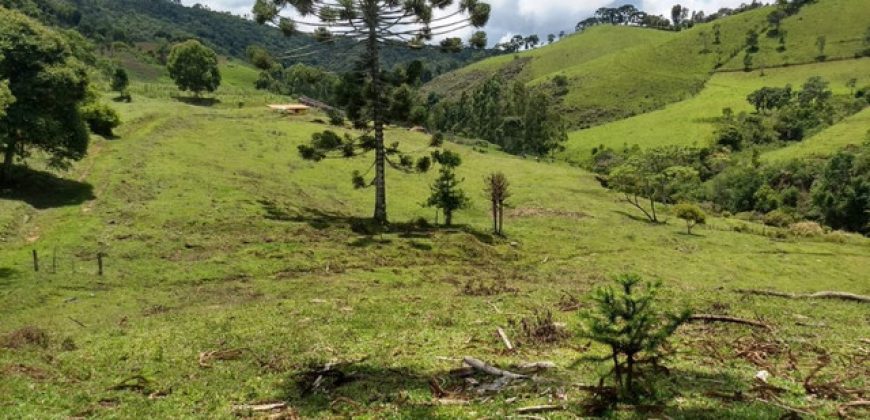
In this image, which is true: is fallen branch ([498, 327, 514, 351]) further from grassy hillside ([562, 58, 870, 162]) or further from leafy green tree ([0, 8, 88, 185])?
grassy hillside ([562, 58, 870, 162])

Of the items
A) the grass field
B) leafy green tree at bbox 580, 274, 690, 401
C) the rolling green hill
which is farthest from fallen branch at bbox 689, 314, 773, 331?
the rolling green hill

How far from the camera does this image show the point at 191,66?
82.9 m

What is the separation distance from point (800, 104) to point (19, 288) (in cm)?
14613

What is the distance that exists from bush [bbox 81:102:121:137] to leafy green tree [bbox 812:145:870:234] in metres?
78.2

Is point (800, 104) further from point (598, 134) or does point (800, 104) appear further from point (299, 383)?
point (299, 383)

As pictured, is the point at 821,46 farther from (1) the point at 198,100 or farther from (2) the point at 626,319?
(2) the point at 626,319

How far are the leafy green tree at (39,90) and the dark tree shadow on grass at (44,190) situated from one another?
1.01 m

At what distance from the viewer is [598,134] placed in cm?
13912

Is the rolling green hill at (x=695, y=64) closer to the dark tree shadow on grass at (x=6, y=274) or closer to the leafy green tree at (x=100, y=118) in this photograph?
the leafy green tree at (x=100, y=118)

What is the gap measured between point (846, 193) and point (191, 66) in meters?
85.5

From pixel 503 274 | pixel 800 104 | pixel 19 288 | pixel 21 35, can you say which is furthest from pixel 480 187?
pixel 800 104

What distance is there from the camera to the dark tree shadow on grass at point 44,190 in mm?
32844

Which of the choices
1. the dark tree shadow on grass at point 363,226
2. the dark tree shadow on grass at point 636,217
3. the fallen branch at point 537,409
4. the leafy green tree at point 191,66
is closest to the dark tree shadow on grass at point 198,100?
the leafy green tree at point 191,66

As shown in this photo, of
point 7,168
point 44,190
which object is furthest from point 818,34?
point 7,168
